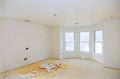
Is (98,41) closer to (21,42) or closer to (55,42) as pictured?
(55,42)

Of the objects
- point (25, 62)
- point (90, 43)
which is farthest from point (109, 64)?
point (25, 62)

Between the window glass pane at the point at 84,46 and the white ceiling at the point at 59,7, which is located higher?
the white ceiling at the point at 59,7

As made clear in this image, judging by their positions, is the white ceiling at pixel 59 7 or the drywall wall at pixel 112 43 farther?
the drywall wall at pixel 112 43

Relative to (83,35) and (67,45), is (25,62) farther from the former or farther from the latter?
(83,35)

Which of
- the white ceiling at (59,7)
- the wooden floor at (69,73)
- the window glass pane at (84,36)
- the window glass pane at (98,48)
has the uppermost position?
the white ceiling at (59,7)

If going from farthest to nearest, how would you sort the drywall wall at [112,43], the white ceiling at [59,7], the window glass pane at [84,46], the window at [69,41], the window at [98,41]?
1. the window at [69,41]
2. the window glass pane at [84,46]
3. the window at [98,41]
4. the drywall wall at [112,43]
5. the white ceiling at [59,7]

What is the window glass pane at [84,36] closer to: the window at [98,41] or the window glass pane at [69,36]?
the window glass pane at [69,36]

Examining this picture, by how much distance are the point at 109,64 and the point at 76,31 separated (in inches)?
139

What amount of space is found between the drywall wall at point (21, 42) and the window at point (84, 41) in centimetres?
251

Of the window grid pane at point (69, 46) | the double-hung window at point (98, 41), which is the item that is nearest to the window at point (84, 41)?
the window grid pane at point (69, 46)

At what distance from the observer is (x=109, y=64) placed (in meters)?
5.03

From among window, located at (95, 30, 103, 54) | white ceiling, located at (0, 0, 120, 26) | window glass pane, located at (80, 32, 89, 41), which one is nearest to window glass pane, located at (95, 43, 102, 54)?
window, located at (95, 30, 103, 54)

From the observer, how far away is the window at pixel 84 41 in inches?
300

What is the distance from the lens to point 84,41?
25.4 ft
